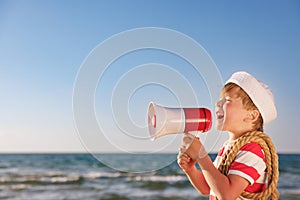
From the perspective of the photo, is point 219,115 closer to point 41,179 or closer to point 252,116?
point 252,116

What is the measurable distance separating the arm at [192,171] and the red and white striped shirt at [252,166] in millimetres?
193

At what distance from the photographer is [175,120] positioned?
1.78m

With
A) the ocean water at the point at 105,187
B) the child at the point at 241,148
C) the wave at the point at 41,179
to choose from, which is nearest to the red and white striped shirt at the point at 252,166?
the child at the point at 241,148

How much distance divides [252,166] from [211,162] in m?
0.19

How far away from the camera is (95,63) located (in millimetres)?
1616

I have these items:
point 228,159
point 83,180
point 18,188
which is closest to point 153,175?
point 83,180

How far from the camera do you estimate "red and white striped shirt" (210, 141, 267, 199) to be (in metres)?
1.91

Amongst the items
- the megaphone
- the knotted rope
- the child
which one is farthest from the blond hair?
the megaphone

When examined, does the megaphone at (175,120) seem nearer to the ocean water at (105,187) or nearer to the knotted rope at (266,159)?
the knotted rope at (266,159)

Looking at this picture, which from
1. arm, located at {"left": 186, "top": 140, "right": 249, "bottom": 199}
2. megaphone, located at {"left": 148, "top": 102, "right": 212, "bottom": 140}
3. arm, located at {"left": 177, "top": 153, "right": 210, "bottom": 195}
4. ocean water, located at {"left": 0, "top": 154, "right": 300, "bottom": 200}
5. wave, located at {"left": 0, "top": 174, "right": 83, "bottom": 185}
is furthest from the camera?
wave, located at {"left": 0, "top": 174, "right": 83, "bottom": 185}

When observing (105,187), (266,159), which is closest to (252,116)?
(266,159)

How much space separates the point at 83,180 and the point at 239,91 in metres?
12.6

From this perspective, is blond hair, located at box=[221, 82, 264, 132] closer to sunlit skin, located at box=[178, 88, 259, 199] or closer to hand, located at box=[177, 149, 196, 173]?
sunlit skin, located at box=[178, 88, 259, 199]

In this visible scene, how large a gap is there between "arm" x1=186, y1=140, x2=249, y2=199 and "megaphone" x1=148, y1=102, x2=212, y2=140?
93 millimetres
